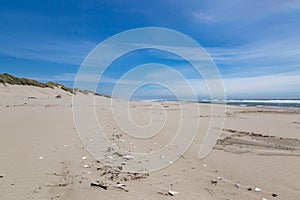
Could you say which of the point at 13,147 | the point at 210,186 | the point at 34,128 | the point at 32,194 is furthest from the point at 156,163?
the point at 34,128

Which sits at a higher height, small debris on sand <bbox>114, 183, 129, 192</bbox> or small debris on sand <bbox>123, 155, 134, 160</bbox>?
small debris on sand <bbox>123, 155, 134, 160</bbox>

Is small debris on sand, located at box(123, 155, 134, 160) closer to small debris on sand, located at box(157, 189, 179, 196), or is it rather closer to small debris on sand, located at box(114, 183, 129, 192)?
small debris on sand, located at box(114, 183, 129, 192)

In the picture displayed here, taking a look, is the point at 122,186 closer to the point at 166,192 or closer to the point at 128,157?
the point at 166,192

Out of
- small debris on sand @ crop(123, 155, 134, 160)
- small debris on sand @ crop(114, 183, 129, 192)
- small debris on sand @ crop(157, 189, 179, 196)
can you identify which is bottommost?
small debris on sand @ crop(157, 189, 179, 196)

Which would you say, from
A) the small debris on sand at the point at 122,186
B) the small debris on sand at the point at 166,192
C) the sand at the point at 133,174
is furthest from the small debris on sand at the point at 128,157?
the small debris on sand at the point at 166,192

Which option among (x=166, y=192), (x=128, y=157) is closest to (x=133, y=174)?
(x=166, y=192)

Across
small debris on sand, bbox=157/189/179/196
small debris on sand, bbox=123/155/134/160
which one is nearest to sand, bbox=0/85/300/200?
small debris on sand, bbox=157/189/179/196

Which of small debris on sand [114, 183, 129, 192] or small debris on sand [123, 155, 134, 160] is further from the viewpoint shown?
small debris on sand [123, 155, 134, 160]

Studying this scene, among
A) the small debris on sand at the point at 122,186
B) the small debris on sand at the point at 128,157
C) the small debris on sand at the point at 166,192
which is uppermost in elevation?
the small debris on sand at the point at 128,157

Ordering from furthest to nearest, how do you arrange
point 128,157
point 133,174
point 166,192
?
point 128,157
point 133,174
point 166,192

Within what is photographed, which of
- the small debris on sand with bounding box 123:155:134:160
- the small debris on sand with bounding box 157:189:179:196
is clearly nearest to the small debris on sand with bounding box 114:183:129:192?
the small debris on sand with bounding box 157:189:179:196

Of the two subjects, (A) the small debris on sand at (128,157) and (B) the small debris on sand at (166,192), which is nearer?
(B) the small debris on sand at (166,192)

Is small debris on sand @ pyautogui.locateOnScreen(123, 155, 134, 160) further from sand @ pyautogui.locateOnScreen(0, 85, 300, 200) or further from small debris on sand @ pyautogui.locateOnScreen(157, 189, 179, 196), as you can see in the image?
small debris on sand @ pyautogui.locateOnScreen(157, 189, 179, 196)

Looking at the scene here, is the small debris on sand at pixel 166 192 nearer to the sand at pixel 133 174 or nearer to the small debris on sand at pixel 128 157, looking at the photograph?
the sand at pixel 133 174
